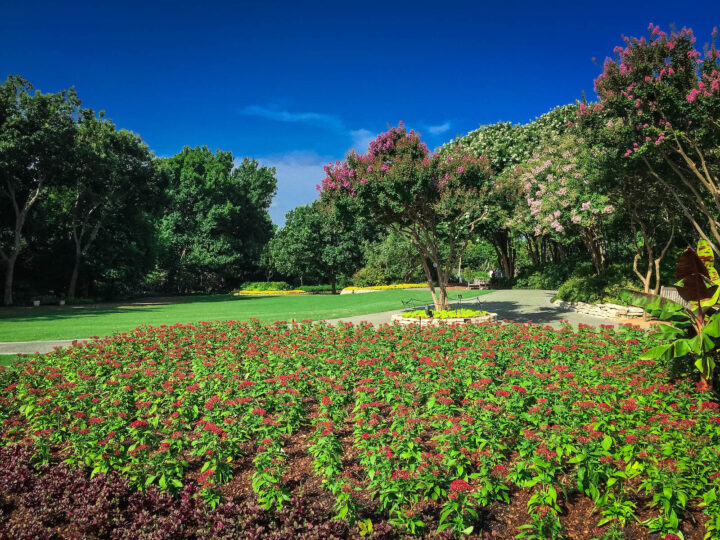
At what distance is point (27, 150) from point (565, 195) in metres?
29.9

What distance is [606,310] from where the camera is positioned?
1606cm

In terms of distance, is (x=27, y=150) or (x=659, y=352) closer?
(x=659, y=352)

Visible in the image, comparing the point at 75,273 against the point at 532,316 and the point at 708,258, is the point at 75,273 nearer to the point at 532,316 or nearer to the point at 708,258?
the point at 532,316

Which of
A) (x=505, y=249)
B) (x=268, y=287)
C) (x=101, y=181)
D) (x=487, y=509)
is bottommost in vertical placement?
(x=487, y=509)

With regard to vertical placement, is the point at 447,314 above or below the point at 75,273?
below

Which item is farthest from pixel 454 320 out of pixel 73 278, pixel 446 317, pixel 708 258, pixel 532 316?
pixel 73 278

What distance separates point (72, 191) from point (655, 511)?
37.8 metres

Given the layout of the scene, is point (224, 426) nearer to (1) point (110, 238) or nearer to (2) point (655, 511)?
(2) point (655, 511)

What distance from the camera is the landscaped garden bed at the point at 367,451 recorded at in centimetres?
361

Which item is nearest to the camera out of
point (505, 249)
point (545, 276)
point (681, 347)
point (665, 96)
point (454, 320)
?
point (681, 347)

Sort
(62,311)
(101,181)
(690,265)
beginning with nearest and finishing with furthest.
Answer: (690,265)
(62,311)
(101,181)

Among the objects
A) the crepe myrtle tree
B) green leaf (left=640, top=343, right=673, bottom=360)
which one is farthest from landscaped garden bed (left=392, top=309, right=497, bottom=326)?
green leaf (left=640, top=343, right=673, bottom=360)

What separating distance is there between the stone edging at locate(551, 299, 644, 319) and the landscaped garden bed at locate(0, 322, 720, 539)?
821cm

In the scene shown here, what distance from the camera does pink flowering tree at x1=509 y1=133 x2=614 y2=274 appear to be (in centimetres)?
1570
